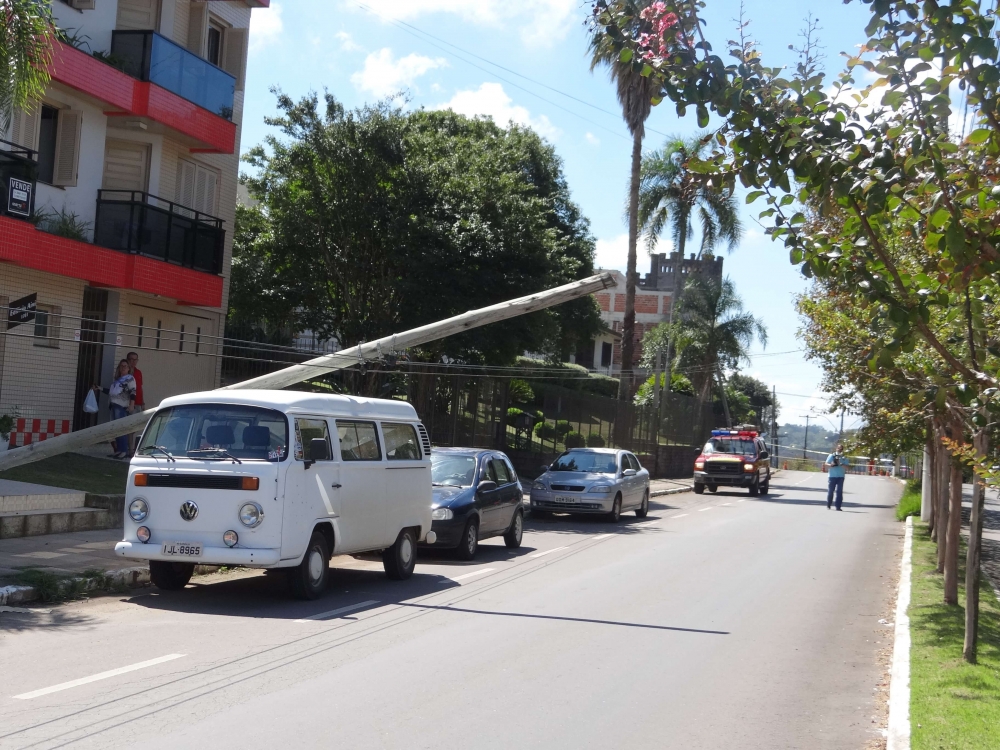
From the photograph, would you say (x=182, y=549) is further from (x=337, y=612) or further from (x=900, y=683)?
(x=900, y=683)

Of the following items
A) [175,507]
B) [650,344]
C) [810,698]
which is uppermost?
[650,344]

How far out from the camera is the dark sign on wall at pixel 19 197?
58.0 feet

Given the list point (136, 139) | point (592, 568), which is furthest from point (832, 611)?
point (136, 139)

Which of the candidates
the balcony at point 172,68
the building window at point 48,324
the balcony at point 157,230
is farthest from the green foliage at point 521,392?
the building window at point 48,324

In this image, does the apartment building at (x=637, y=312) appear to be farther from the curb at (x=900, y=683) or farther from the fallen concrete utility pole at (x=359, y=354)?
the curb at (x=900, y=683)

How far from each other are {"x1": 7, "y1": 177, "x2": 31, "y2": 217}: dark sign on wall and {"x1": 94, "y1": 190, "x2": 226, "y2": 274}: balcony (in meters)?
2.72

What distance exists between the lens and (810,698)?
324 inches

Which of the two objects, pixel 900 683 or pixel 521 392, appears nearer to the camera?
pixel 900 683

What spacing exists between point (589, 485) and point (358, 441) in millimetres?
11120

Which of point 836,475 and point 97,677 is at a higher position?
point 836,475

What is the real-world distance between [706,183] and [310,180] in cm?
2102

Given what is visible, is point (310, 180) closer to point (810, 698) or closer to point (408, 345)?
point (408, 345)

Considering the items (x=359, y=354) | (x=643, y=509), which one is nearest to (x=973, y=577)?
(x=359, y=354)

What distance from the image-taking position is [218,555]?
406 inches
